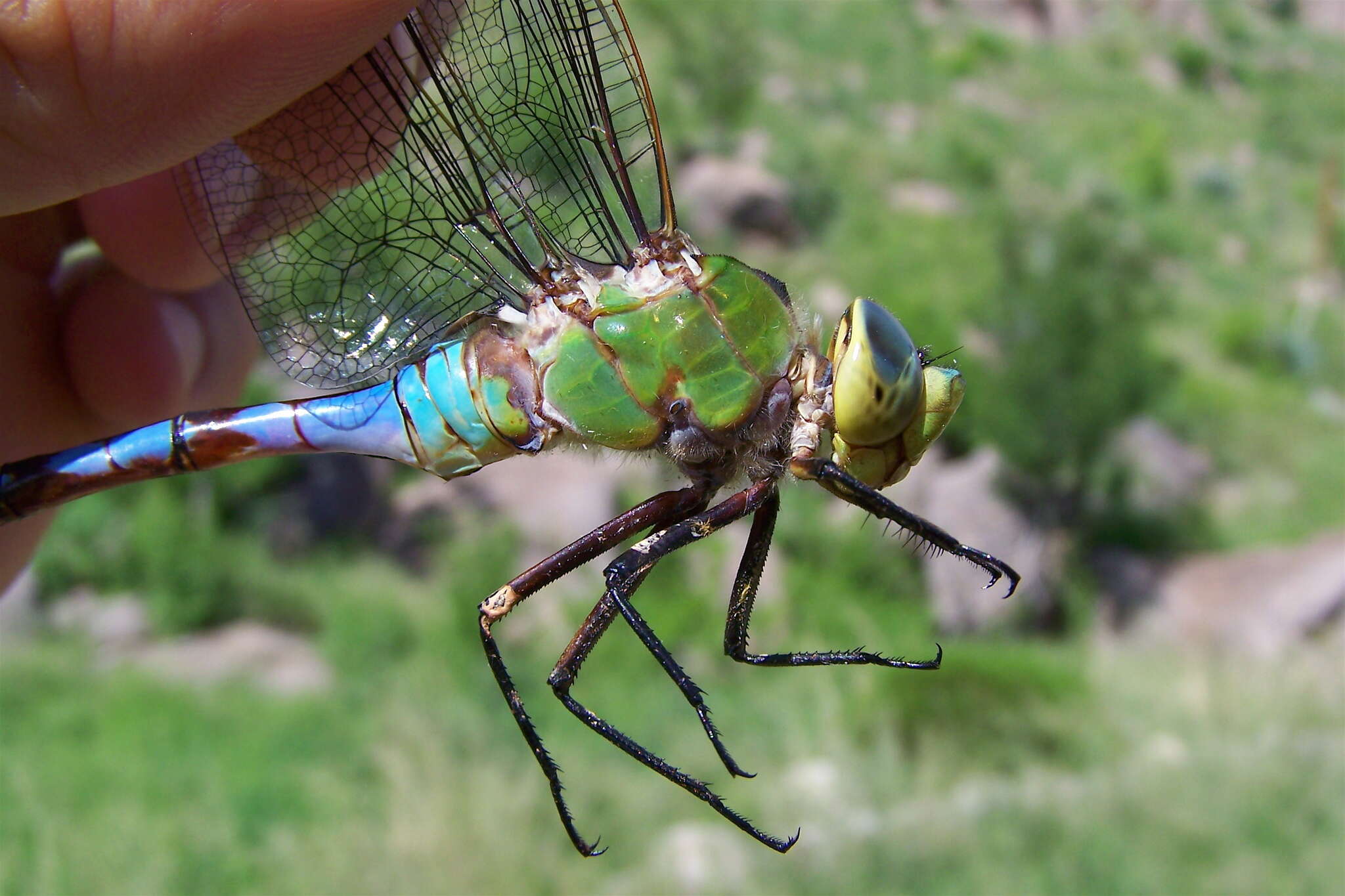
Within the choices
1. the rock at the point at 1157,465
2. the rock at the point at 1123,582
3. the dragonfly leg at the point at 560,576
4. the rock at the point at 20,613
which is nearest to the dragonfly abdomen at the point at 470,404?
the dragonfly leg at the point at 560,576

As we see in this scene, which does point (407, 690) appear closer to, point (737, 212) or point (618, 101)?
point (618, 101)

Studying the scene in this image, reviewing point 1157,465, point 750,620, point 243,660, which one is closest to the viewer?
point 750,620

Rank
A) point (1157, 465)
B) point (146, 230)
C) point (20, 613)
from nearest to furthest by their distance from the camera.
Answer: point (146, 230)
point (20, 613)
point (1157, 465)

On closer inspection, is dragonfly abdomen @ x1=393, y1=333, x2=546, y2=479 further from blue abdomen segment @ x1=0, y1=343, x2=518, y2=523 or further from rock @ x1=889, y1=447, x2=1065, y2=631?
rock @ x1=889, y1=447, x2=1065, y2=631

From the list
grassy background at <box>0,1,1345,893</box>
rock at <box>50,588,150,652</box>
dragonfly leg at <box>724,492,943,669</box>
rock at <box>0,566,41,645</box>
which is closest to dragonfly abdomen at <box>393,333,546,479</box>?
dragonfly leg at <box>724,492,943,669</box>

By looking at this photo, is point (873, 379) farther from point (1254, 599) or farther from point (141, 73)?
point (1254, 599)

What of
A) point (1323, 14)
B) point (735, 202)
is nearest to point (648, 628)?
point (735, 202)
